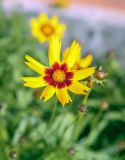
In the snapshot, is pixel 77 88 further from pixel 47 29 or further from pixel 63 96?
pixel 47 29

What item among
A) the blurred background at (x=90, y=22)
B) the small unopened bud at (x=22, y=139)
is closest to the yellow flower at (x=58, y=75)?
the small unopened bud at (x=22, y=139)

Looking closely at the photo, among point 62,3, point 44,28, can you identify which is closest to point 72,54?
point 44,28

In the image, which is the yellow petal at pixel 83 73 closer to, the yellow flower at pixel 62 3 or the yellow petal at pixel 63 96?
the yellow petal at pixel 63 96

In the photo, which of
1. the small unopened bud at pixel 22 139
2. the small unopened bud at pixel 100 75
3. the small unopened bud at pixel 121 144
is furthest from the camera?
the small unopened bud at pixel 121 144

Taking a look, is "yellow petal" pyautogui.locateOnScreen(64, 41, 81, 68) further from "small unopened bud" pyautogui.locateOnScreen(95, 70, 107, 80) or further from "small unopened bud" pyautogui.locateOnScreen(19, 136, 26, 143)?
"small unopened bud" pyautogui.locateOnScreen(19, 136, 26, 143)

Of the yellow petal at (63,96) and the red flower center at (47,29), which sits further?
the red flower center at (47,29)

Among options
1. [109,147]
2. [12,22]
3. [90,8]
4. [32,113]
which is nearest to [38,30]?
[12,22]

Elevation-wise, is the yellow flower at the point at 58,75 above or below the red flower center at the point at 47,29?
below
